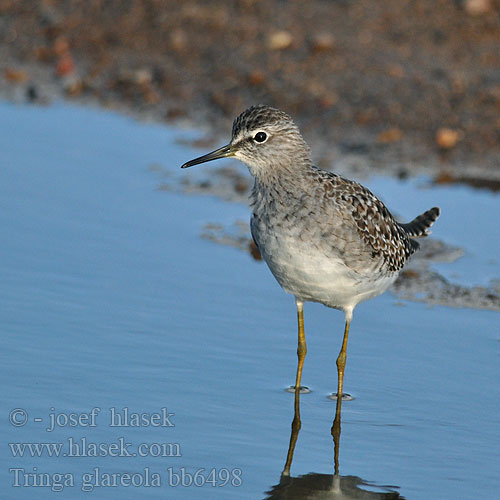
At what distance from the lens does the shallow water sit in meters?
5.88

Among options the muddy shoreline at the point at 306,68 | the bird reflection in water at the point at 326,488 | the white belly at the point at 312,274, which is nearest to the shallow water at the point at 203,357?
the bird reflection in water at the point at 326,488

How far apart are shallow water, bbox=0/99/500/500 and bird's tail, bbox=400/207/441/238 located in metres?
0.58

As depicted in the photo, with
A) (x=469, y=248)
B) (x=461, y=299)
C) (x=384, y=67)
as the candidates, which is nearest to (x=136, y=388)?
(x=461, y=299)

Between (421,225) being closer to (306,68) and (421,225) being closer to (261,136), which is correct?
(261,136)

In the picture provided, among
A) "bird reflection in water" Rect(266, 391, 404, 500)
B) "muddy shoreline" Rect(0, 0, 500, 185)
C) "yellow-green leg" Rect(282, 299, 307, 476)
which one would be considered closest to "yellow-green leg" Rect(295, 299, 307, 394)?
"yellow-green leg" Rect(282, 299, 307, 476)

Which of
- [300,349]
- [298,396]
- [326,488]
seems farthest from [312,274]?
[326,488]

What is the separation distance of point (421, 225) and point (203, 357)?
228 cm

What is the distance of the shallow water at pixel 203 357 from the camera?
232 inches

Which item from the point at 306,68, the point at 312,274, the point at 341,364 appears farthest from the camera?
the point at 306,68

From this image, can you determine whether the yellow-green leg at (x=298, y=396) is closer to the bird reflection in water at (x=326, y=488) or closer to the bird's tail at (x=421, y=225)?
the bird reflection in water at (x=326, y=488)

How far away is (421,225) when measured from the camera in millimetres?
8359

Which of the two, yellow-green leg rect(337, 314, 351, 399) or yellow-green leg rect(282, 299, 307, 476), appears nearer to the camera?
yellow-green leg rect(282, 299, 307, 476)

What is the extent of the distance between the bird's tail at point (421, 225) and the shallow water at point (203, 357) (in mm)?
577

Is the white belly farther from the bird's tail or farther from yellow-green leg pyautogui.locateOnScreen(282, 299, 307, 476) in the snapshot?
the bird's tail
